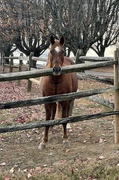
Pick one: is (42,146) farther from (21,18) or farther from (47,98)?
(21,18)

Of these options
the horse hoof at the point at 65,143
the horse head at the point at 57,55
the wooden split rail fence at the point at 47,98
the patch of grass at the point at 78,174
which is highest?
the horse head at the point at 57,55

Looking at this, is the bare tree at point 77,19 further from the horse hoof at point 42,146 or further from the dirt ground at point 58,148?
the horse hoof at point 42,146

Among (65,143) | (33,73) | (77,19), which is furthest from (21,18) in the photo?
(33,73)

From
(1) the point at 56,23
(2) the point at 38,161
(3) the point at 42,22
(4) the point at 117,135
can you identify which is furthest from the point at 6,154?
(3) the point at 42,22

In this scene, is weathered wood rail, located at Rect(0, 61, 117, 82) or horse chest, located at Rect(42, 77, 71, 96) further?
horse chest, located at Rect(42, 77, 71, 96)

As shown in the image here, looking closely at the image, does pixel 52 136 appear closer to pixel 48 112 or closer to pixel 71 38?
pixel 48 112

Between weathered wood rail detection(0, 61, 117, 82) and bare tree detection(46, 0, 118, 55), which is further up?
bare tree detection(46, 0, 118, 55)

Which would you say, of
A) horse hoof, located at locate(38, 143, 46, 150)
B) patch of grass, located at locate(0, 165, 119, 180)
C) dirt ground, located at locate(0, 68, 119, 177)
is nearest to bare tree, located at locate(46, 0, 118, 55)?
dirt ground, located at locate(0, 68, 119, 177)

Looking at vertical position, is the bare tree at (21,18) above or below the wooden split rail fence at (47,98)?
above

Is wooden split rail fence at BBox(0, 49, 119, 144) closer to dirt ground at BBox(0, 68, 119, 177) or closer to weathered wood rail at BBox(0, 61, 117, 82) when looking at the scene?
weathered wood rail at BBox(0, 61, 117, 82)

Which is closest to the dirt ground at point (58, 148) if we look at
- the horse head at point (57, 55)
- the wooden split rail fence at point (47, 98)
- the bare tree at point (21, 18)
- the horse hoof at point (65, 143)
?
the horse hoof at point (65, 143)

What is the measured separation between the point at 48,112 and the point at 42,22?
15.9 metres

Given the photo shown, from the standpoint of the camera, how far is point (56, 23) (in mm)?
19750

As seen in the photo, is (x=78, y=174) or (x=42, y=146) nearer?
(x=78, y=174)
